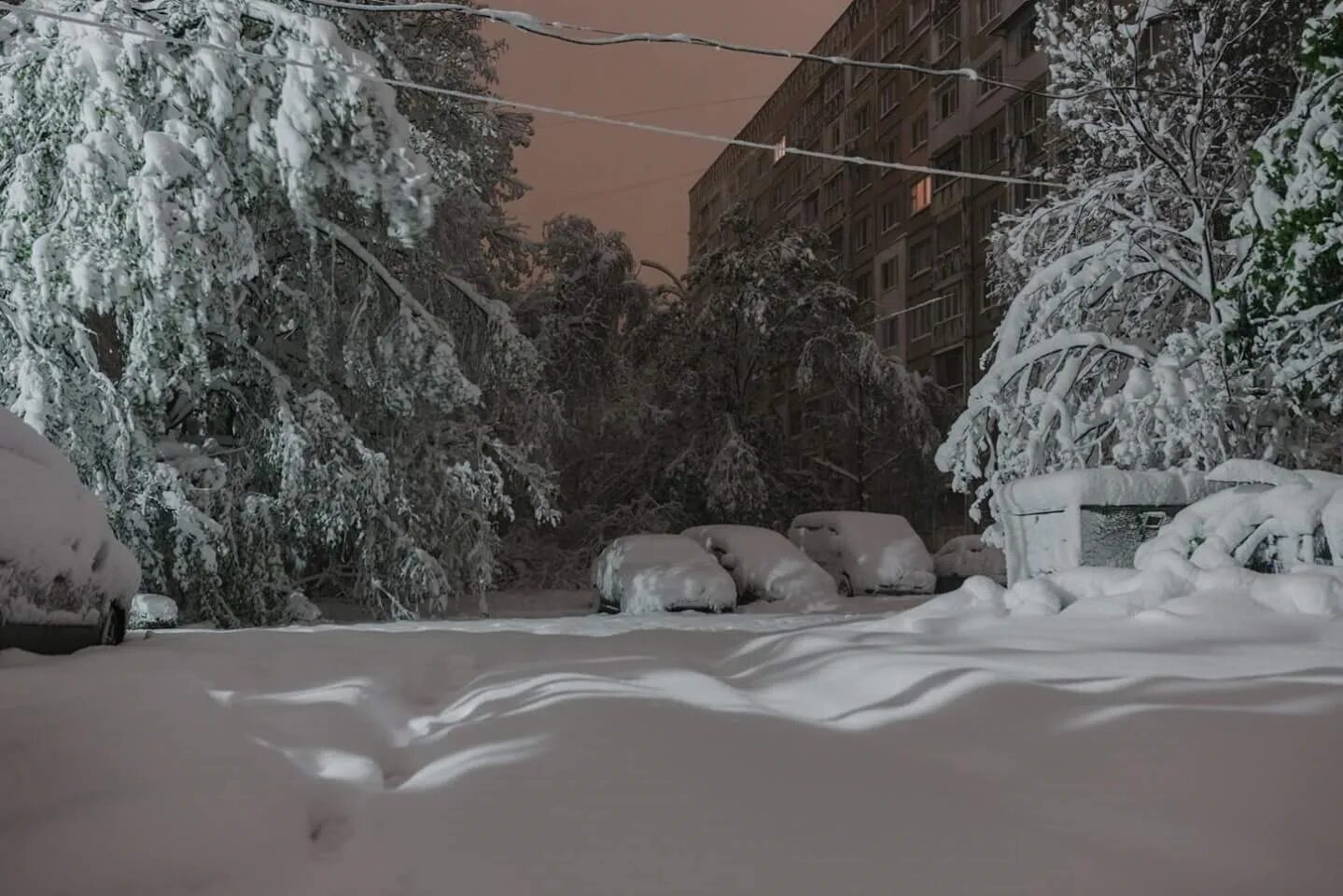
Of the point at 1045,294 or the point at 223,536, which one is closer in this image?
the point at 223,536

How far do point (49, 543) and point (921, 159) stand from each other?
30.5 meters

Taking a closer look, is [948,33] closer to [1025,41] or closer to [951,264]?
[1025,41]

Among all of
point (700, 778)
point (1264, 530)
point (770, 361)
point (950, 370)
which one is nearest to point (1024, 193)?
point (950, 370)

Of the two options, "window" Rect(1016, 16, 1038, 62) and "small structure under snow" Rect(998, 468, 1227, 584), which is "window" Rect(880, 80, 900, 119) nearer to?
"window" Rect(1016, 16, 1038, 62)

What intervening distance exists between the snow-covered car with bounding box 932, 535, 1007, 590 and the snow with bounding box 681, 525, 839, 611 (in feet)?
14.4

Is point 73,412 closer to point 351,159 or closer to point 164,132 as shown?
point 164,132

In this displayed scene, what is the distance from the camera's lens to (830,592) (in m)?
13.1

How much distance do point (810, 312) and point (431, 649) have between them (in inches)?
726

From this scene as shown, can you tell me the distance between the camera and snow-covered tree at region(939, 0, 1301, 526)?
10.3m

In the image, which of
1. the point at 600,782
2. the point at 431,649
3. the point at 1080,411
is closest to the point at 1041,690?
the point at 600,782

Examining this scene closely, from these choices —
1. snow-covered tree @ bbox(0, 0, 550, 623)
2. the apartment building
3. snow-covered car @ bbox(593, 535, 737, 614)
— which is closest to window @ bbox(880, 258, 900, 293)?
the apartment building

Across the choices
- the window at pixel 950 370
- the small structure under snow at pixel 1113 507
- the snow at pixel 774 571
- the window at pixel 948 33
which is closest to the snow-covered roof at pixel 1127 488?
the small structure under snow at pixel 1113 507

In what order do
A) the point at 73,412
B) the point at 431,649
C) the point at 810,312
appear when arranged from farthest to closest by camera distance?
the point at 810,312 → the point at 73,412 → the point at 431,649

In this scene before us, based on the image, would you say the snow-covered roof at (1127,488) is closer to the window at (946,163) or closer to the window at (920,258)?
the window at (946,163)
